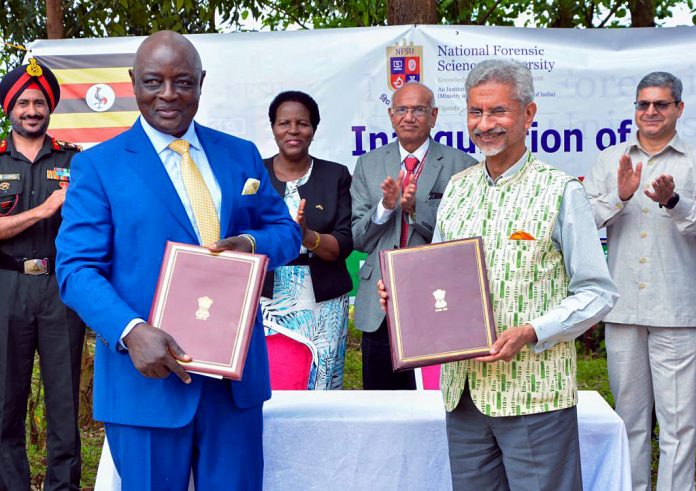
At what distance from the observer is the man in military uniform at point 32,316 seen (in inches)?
181

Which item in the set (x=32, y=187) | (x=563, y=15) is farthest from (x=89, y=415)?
(x=563, y=15)

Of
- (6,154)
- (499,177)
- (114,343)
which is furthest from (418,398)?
(6,154)

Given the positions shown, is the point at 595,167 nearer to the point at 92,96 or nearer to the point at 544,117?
the point at 544,117

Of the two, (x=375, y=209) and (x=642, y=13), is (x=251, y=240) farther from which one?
(x=642, y=13)

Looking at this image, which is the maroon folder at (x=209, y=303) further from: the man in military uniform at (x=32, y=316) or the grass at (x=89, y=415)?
the grass at (x=89, y=415)

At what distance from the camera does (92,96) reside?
6281 mm

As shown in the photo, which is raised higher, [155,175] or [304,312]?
[155,175]

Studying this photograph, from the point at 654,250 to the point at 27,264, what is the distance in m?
3.12

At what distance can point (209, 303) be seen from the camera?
2631mm

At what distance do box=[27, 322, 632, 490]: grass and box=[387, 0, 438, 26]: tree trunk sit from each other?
3.25 m

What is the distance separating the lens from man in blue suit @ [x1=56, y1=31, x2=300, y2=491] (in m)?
2.60

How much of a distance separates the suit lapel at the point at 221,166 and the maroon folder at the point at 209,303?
0.18 metres

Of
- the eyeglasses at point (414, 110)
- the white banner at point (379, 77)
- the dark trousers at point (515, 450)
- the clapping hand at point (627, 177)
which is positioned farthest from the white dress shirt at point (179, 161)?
the white banner at point (379, 77)

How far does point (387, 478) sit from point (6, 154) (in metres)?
2.71
